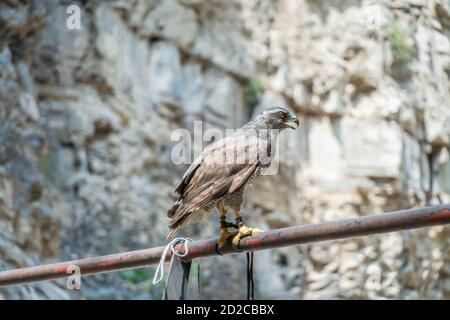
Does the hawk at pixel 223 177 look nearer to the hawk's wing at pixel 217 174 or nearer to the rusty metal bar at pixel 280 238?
the hawk's wing at pixel 217 174

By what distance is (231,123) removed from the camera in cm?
1206

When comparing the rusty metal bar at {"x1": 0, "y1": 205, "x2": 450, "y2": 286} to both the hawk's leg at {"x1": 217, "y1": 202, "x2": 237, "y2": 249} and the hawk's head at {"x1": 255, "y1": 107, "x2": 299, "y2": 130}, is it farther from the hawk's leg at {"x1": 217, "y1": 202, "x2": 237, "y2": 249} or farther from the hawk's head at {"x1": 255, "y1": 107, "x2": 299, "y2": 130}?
the hawk's head at {"x1": 255, "y1": 107, "x2": 299, "y2": 130}

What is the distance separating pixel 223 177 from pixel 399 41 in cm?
1020

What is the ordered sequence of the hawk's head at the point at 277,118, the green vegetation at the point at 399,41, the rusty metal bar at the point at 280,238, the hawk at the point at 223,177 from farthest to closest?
the green vegetation at the point at 399,41, the hawk's head at the point at 277,118, the hawk at the point at 223,177, the rusty metal bar at the point at 280,238

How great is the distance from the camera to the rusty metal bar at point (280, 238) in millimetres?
2820

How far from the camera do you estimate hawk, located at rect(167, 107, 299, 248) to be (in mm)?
3941

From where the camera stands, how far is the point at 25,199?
27.0ft

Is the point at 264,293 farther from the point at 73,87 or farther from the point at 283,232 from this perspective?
the point at 283,232

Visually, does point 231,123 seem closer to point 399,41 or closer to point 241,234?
point 399,41

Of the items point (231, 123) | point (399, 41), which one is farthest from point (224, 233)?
point (399, 41)

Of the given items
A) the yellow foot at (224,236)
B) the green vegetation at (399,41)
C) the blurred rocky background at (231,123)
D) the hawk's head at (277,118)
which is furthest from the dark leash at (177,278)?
the green vegetation at (399,41)

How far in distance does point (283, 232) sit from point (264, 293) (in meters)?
8.44

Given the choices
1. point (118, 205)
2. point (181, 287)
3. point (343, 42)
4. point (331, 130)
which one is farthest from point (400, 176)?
point (181, 287)

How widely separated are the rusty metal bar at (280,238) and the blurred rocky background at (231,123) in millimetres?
3813
